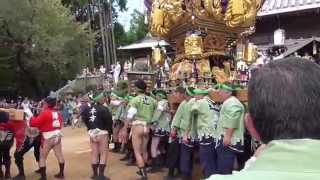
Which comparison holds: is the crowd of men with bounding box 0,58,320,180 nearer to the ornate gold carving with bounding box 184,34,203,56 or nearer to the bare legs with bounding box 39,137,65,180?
the bare legs with bounding box 39,137,65,180

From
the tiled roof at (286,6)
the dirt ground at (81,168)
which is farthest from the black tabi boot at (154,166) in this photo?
the tiled roof at (286,6)

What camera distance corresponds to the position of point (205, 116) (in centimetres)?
889

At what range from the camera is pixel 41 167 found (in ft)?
34.0

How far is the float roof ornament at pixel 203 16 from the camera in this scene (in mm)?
11289

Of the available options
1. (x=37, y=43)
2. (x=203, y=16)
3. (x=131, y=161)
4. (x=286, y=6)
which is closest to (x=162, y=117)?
(x=131, y=161)

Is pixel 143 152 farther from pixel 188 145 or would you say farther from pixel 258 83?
pixel 258 83

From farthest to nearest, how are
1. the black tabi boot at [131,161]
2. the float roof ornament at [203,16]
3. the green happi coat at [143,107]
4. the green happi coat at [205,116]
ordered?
the black tabi boot at [131,161] < the float roof ornament at [203,16] < the green happi coat at [143,107] < the green happi coat at [205,116]

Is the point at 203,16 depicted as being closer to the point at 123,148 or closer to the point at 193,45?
the point at 193,45

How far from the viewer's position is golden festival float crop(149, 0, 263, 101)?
1130 centimetres

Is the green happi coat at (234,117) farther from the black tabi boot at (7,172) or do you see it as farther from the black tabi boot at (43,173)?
the black tabi boot at (7,172)

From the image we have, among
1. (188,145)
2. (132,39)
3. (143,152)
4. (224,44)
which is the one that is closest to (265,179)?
(188,145)

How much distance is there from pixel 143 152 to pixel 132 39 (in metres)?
41.8

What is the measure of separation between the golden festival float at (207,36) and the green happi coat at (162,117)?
0.66m

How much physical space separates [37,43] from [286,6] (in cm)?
1834
